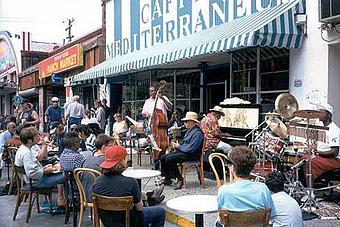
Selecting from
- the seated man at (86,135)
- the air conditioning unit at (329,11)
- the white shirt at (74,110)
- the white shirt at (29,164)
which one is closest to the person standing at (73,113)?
the white shirt at (74,110)

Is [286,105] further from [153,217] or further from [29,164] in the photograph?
[29,164]

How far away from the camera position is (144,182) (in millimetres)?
8672

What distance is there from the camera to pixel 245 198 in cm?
361

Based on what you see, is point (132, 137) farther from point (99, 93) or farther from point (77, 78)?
point (99, 93)

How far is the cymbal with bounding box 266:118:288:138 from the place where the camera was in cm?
714

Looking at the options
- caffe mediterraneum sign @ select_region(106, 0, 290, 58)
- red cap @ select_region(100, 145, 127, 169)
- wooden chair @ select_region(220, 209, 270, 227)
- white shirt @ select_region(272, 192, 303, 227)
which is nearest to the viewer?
wooden chair @ select_region(220, 209, 270, 227)

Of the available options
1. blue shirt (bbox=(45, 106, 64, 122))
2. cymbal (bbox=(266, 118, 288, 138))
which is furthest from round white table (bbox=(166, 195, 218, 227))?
blue shirt (bbox=(45, 106, 64, 122))

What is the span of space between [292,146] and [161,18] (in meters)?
8.16

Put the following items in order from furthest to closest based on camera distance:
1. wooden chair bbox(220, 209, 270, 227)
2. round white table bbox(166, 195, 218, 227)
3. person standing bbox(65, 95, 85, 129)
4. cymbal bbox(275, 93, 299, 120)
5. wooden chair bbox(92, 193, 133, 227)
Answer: person standing bbox(65, 95, 85, 129), cymbal bbox(275, 93, 299, 120), wooden chair bbox(92, 193, 133, 227), round white table bbox(166, 195, 218, 227), wooden chair bbox(220, 209, 270, 227)

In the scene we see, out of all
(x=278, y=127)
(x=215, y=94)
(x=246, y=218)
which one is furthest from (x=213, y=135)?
(x=215, y=94)

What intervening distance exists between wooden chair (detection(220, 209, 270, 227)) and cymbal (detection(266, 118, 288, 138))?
3.74 metres

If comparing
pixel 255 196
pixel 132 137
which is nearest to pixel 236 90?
pixel 132 137

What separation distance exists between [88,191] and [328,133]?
351 centimetres

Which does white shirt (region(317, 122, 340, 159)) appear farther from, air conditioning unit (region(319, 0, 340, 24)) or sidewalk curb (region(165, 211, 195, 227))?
sidewalk curb (region(165, 211, 195, 227))
